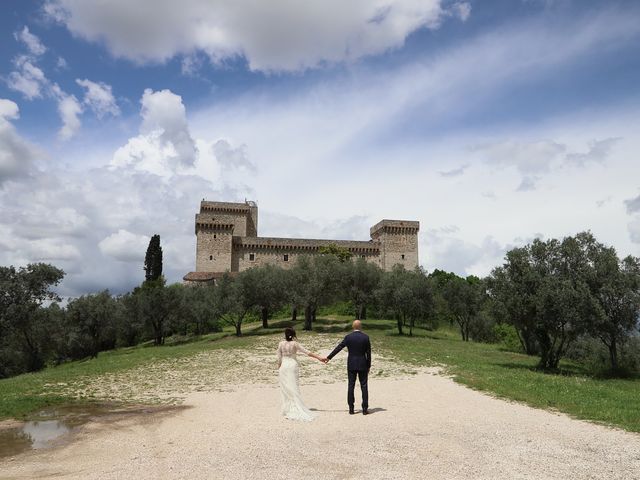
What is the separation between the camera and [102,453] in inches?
334

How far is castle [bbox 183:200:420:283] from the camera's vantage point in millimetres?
72000

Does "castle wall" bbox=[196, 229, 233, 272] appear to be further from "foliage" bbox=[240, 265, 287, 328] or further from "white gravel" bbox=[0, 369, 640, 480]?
"white gravel" bbox=[0, 369, 640, 480]

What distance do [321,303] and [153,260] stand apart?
3362cm

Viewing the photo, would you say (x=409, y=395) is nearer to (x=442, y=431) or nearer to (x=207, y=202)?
(x=442, y=431)

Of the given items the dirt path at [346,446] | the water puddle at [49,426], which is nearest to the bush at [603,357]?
the dirt path at [346,446]

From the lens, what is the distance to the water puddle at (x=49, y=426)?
944cm

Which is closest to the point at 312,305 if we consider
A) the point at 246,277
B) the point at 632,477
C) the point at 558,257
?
the point at 246,277

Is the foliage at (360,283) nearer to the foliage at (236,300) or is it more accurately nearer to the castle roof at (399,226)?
the foliage at (236,300)

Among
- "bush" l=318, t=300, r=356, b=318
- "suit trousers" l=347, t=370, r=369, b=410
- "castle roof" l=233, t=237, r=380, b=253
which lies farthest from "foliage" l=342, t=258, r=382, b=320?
"suit trousers" l=347, t=370, r=369, b=410

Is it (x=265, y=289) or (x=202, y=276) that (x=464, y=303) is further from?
(x=202, y=276)

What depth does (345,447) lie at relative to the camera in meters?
8.35

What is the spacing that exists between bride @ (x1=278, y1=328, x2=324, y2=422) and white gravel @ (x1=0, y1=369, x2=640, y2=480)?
38 cm

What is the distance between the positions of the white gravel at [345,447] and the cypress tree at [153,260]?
60.0m

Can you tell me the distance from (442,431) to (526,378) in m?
9.55
